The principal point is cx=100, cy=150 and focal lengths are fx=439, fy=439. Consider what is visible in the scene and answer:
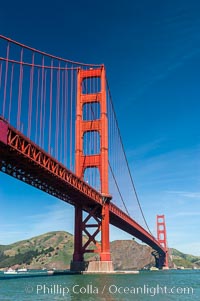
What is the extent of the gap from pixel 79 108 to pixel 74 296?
136 ft

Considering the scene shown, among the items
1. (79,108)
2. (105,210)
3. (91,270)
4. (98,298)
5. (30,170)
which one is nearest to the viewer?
(98,298)

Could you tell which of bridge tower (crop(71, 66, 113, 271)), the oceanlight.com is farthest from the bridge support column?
the oceanlight.com

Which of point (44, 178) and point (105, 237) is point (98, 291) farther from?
point (105, 237)

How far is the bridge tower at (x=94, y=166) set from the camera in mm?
58219

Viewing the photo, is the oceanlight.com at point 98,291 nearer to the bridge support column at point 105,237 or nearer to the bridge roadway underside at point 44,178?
the bridge roadway underside at point 44,178

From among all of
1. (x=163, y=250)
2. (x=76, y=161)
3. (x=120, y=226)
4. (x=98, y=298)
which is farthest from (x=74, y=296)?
(x=163, y=250)

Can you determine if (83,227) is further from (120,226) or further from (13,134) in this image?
(13,134)

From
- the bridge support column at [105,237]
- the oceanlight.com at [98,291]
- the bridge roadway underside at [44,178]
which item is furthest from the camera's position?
the bridge support column at [105,237]

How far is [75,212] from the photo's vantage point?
5959cm

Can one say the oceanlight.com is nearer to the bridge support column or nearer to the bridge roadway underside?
A: the bridge roadway underside

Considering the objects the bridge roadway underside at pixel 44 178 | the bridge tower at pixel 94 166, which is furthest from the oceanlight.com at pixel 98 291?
the bridge tower at pixel 94 166

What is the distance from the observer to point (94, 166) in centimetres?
6069

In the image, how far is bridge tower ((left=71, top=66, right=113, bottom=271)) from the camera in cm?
5822

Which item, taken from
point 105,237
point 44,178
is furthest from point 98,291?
point 105,237
